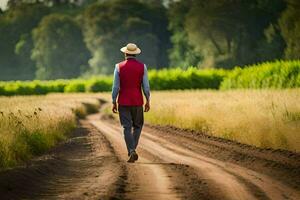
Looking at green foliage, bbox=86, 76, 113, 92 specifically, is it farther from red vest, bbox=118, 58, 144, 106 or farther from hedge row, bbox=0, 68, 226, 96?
red vest, bbox=118, 58, 144, 106

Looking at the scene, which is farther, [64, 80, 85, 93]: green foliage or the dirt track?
[64, 80, 85, 93]: green foliage

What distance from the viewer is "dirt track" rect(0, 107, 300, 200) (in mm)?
9898

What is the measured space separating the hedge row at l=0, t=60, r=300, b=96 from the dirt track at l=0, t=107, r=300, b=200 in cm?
2610

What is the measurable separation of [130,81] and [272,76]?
106ft

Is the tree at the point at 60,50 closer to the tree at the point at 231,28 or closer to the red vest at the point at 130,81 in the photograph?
the tree at the point at 231,28

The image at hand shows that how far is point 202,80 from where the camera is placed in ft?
222

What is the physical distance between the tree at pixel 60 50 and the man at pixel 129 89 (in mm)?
103779

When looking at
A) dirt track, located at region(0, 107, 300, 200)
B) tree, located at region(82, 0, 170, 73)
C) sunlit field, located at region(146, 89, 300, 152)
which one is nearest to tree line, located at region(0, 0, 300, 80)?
tree, located at region(82, 0, 170, 73)

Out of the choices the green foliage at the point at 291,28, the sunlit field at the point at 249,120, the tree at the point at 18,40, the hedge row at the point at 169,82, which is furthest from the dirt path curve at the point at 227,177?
the tree at the point at 18,40

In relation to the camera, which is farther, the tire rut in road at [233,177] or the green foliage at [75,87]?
the green foliage at [75,87]

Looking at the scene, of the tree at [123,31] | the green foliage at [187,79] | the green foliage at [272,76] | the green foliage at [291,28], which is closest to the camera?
the green foliage at [272,76]

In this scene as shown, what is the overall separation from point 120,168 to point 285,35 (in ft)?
208

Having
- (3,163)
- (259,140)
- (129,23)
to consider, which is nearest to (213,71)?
(129,23)

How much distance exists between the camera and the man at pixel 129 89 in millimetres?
14367
